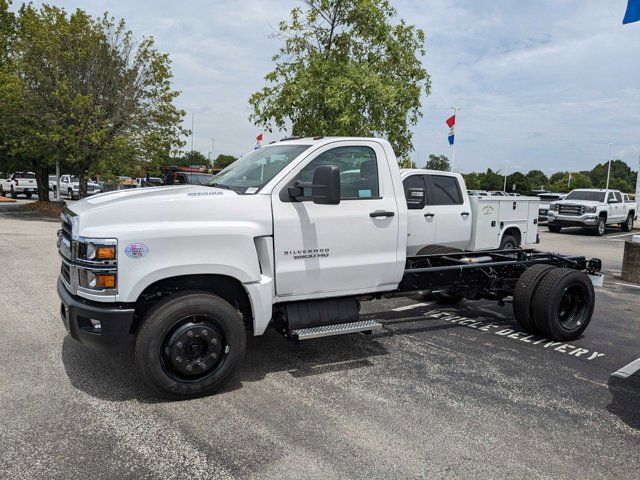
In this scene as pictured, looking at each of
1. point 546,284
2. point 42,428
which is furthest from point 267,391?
point 546,284

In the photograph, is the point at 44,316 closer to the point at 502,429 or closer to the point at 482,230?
the point at 502,429

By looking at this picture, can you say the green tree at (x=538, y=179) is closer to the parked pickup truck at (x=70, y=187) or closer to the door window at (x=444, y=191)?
the parked pickup truck at (x=70, y=187)

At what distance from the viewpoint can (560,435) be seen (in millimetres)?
3854

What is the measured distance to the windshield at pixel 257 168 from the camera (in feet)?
15.8

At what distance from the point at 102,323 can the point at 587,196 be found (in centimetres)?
2350

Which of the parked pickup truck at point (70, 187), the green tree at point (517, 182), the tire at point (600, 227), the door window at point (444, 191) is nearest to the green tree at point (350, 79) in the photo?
the door window at point (444, 191)

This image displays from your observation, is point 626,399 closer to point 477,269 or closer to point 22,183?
point 477,269

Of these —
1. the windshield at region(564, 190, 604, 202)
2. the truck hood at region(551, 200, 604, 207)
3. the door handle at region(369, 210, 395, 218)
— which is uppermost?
the windshield at region(564, 190, 604, 202)

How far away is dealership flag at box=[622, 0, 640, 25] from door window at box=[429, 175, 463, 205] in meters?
3.78

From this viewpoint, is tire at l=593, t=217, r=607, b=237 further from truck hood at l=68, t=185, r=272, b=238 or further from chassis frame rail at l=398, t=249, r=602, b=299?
truck hood at l=68, t=185, r=272, b=238

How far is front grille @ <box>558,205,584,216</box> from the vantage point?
2181 centimetres

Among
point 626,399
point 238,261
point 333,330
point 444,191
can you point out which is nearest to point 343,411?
point 333,330

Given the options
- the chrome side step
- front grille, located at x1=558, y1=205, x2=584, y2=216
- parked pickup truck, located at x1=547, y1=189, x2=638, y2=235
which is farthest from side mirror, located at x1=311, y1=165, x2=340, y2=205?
front grille, located at x1=558, y1=205, x2=584, y2=216

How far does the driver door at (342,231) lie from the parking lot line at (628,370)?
7.84ft
